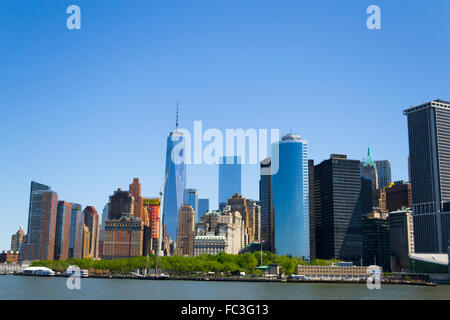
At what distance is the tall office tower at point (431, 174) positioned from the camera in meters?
183

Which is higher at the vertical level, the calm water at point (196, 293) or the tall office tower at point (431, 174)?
the tall office tower at point (431, 174)

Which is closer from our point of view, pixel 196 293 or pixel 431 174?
pixel 196 293

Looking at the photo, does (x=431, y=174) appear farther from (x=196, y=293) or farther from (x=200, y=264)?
(x=196, y=293)

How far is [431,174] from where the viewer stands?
187125 mm

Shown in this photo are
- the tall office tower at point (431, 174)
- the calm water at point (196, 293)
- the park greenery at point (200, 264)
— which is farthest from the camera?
the tall office tower at point (431, 174)

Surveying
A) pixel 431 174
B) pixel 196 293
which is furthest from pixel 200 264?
pixel 431 174

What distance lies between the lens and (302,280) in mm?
157875

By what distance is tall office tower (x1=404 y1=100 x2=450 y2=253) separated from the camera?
183 m

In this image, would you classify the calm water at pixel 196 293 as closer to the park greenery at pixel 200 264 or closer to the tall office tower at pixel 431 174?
the park greenery at pixel 200 264

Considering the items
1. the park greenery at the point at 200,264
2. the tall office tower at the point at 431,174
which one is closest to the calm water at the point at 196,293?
the park greenery at the point at 200,264

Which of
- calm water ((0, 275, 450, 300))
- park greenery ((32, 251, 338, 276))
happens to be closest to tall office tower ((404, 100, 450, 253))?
park greenery ((32, 251, 338, 276))
